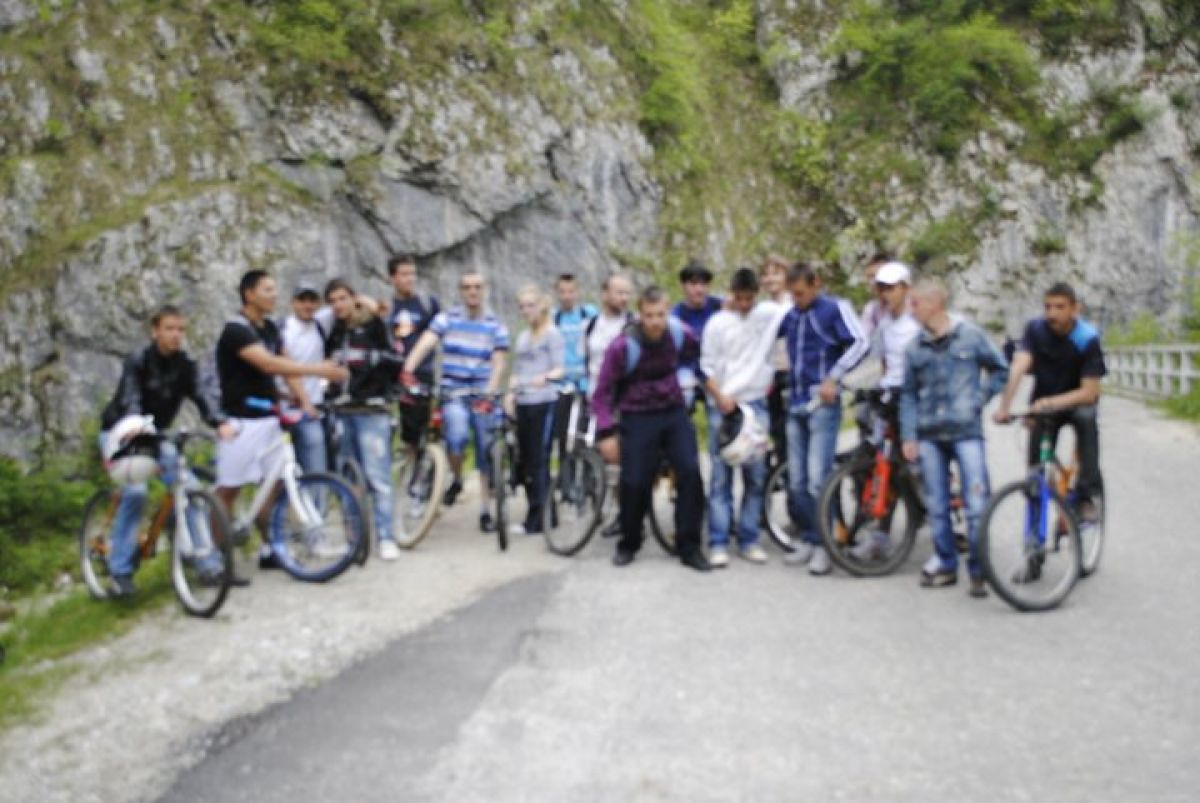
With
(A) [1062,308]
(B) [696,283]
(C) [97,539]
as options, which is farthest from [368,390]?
(A) [1062,308]

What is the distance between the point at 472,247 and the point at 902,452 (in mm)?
20766

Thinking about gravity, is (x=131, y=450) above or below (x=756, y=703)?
above

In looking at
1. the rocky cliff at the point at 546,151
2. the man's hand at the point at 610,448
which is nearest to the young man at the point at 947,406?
the man's hand at the point at 610,448

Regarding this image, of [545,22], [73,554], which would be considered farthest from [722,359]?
[545,22]

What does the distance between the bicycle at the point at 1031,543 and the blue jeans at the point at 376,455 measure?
14.7 ft

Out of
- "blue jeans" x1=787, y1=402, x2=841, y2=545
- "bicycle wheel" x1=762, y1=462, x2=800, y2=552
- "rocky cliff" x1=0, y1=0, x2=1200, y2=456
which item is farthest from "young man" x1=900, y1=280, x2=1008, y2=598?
"rocky cliff" x1=0, y1=0, x2=1200, y2=456

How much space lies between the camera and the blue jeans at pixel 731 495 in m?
7.44

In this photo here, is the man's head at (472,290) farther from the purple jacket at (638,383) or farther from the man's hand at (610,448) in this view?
the man's hand at (610,448)

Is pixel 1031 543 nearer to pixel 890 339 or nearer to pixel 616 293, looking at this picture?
pixel 890 339

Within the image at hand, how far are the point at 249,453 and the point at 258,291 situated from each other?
1166mm

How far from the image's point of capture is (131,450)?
657 cm

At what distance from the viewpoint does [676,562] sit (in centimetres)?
752

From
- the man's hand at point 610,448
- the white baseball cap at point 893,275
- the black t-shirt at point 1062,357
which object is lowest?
the man's hand at point 610,448

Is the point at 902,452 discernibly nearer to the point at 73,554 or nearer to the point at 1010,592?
the point at 1010,592
